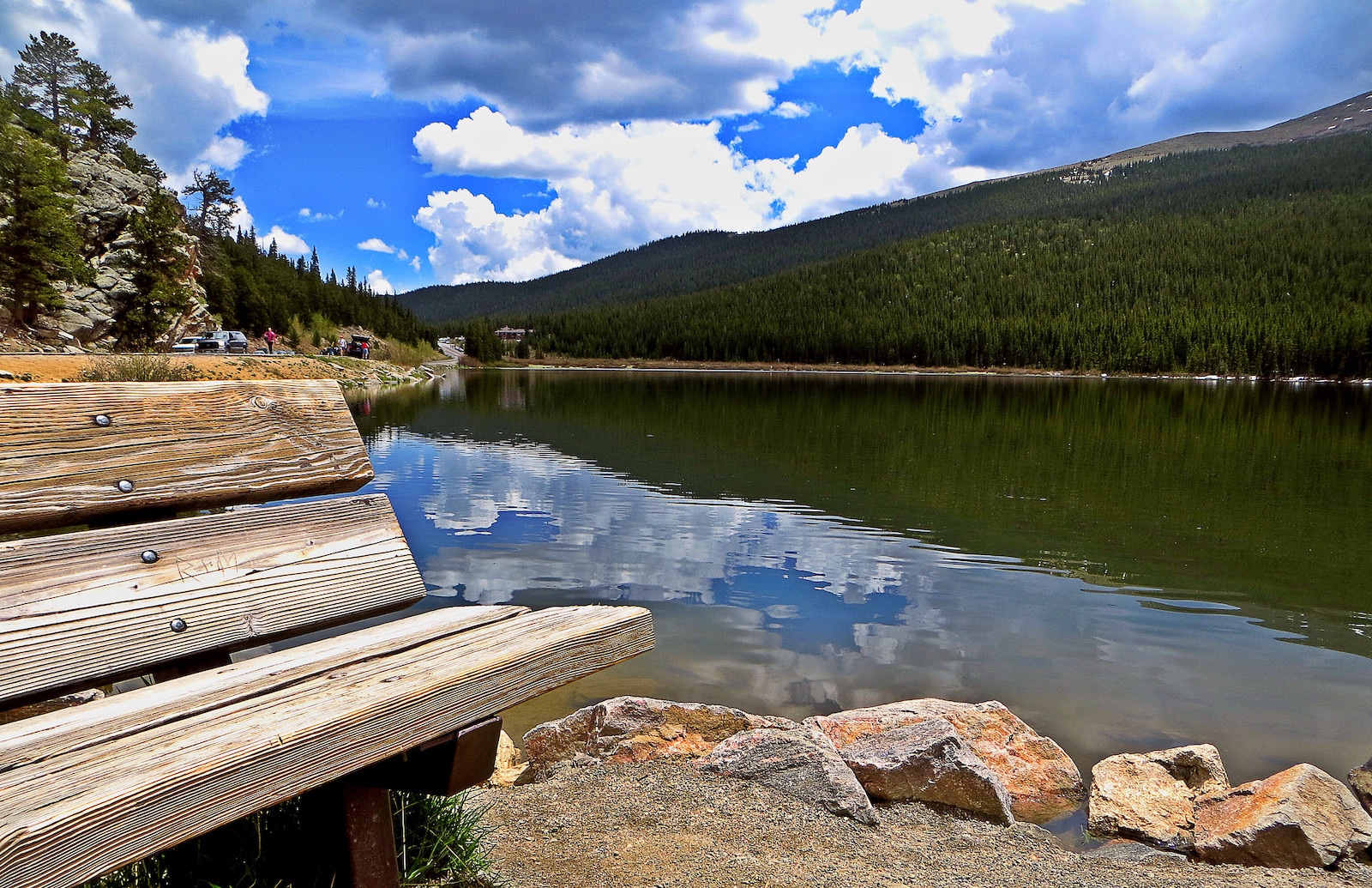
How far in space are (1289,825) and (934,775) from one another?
182 cm

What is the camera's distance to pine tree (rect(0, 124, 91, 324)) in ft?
119

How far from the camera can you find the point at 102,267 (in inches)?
1836

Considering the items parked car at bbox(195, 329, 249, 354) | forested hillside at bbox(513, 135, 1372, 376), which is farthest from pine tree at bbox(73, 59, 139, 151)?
forested hillside at bbox(513, 135, 1372, 376)

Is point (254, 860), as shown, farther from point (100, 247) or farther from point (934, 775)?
point (100, 247)

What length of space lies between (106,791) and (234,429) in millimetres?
1384

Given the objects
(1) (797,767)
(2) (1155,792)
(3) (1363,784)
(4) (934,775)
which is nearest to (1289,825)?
(2) (1155,792)

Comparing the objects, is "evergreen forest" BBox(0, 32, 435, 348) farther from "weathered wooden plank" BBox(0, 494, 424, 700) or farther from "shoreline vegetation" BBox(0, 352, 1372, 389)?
"weathered wooden plank" BBox(0, 494, 424, 700)

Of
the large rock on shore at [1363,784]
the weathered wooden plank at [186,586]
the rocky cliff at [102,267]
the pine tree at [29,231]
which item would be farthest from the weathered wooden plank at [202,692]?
the pine tree at [29,231]

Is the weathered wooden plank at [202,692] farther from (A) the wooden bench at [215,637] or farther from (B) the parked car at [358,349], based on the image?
(B) the parked car at [358,349]

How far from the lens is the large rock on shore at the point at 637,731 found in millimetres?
5320

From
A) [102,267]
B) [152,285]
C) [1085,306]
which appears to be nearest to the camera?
[152,285]

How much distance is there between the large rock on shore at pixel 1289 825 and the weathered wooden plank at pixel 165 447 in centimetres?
495

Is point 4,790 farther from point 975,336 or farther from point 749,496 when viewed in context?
point 975,336

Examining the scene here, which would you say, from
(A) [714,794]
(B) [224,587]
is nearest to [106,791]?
(B) [224,587]
